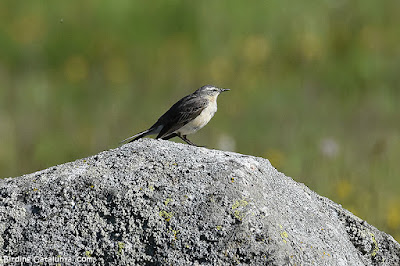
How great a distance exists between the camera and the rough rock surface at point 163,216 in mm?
3846

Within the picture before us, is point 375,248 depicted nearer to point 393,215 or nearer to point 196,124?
point 393,215

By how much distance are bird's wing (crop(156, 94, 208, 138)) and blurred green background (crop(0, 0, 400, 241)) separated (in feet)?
2.97

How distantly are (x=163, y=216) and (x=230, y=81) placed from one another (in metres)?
9.29

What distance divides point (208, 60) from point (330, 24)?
3008 mm

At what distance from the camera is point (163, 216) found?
394 cm

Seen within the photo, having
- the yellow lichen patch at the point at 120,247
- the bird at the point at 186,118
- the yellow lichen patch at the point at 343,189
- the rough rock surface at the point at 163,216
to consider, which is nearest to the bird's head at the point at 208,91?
the bird at the point at 186,118

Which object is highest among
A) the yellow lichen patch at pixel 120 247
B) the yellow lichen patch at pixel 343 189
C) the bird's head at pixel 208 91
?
the bird's head at pixel 208 91

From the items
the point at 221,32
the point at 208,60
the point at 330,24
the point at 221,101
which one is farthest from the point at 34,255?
the point at 330,24

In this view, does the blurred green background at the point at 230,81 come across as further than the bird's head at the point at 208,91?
Yes

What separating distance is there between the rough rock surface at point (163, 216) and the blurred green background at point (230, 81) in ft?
10.1

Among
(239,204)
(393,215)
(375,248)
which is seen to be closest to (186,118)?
(393,215)

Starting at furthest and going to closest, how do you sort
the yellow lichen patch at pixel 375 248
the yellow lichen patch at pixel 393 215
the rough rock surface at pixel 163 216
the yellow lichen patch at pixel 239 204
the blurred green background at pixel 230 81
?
the blurred green background at pixel 230 81, the yellow lichen patch at pixel 393 215, the yellow lichen patch at pixel 375 248, the yellow lichen patch at pixel 239 204, the rough rock surface at pixel 163 216

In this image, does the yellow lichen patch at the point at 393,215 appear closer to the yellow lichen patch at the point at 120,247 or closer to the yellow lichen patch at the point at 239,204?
the yellow lichen patch at the point at 239,204

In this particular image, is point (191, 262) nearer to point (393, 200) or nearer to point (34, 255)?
point (34, 255)
